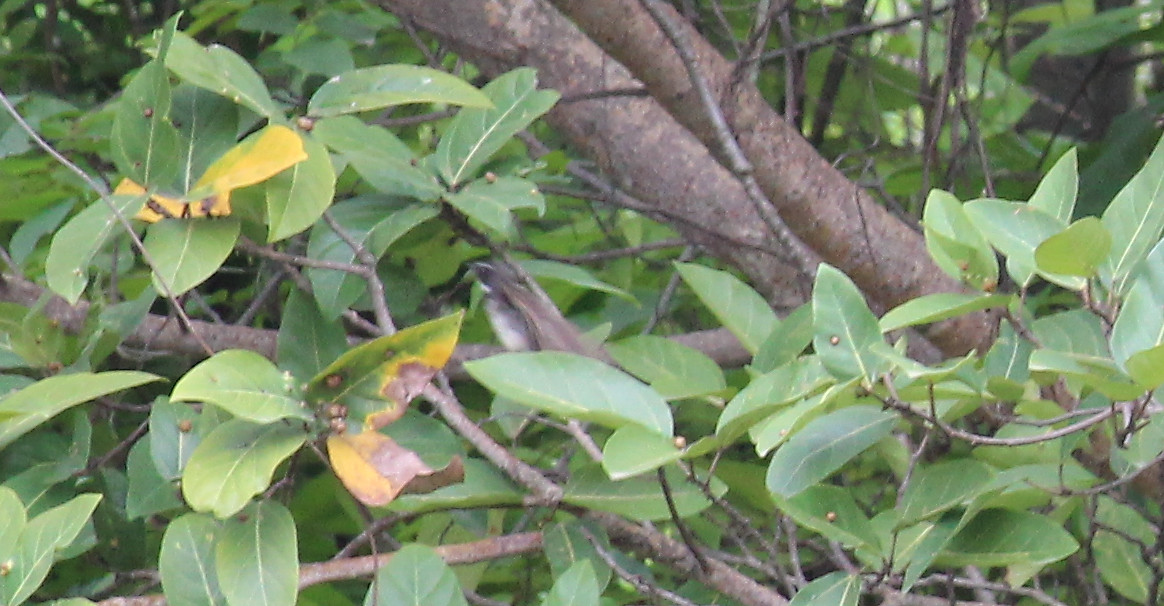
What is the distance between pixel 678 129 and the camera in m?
1.71

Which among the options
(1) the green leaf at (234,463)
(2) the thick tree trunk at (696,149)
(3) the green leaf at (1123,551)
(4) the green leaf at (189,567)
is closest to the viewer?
(1) the green leaf at (234,463)

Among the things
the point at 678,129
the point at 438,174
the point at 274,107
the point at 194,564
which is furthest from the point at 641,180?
the point at 194,564

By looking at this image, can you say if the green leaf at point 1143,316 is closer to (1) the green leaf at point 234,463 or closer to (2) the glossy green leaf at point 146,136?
(1) the green leaf at point 234,463

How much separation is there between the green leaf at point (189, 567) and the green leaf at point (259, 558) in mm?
29

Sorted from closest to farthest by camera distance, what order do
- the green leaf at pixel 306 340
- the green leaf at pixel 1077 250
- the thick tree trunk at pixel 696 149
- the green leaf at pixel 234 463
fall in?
the green leaf at pixel 1077 250 < the green leaf at pixel 234 463 < the green leaf at pixel 306 340 < the thick tree trunk at pixel 696 149

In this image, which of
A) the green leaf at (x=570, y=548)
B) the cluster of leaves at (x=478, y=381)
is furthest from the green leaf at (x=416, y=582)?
the green leaf at (x=570, y=548)

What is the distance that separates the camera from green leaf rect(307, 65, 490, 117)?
123cm

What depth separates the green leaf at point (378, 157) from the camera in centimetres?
125

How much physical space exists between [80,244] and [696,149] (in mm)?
872

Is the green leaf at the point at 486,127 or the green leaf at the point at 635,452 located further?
the green leaf at the point at 486,127

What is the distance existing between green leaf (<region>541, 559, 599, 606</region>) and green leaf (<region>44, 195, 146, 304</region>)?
50 centimetres

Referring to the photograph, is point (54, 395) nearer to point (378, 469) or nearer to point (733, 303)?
point (378, 469)

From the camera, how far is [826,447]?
1.00m

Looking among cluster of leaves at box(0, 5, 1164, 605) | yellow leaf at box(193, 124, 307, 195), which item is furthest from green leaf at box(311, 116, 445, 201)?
yellow leaf at box(193, 124, 307, 195)
